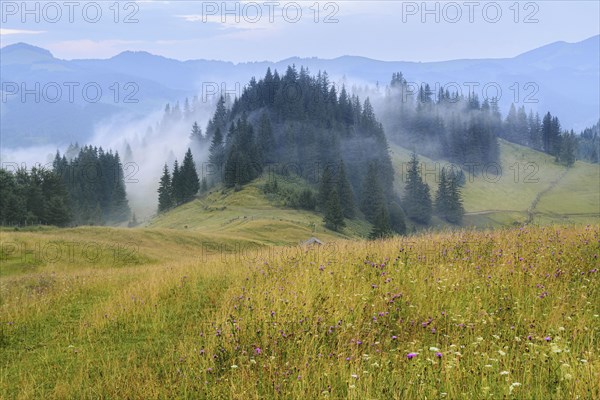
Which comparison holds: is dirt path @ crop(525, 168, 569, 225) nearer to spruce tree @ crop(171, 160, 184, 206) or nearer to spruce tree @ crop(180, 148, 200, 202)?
spruce tree @ crop(180, 148, 200, 202)

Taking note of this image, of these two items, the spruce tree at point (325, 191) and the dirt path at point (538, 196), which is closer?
the spruce tree at point (325, 191)

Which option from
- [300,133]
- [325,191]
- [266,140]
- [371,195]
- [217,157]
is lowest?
[371,195]

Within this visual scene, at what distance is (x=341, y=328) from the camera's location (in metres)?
6.94

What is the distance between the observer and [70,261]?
40.0 metres

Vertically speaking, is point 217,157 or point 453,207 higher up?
point 217,157

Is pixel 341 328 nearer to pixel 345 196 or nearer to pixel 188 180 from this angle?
pixel 345 196

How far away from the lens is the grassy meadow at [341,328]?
17.6 feet

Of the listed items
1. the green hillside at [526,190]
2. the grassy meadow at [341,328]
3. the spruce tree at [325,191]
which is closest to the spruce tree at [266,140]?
the spruce tree at [325,191]

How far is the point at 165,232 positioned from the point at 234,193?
204ft

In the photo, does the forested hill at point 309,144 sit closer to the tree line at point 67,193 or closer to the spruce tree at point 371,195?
the spruce tree at point 371,195

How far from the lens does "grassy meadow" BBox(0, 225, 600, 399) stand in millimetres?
5379

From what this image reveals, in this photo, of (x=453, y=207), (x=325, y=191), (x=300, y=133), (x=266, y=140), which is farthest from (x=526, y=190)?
(x=266, y=140)

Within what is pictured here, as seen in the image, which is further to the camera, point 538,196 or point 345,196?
point 538,196

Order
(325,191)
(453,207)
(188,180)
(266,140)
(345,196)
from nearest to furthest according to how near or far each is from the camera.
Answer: (325,191) → (345,196) → (188,180) → (453,207) → (266,140)
